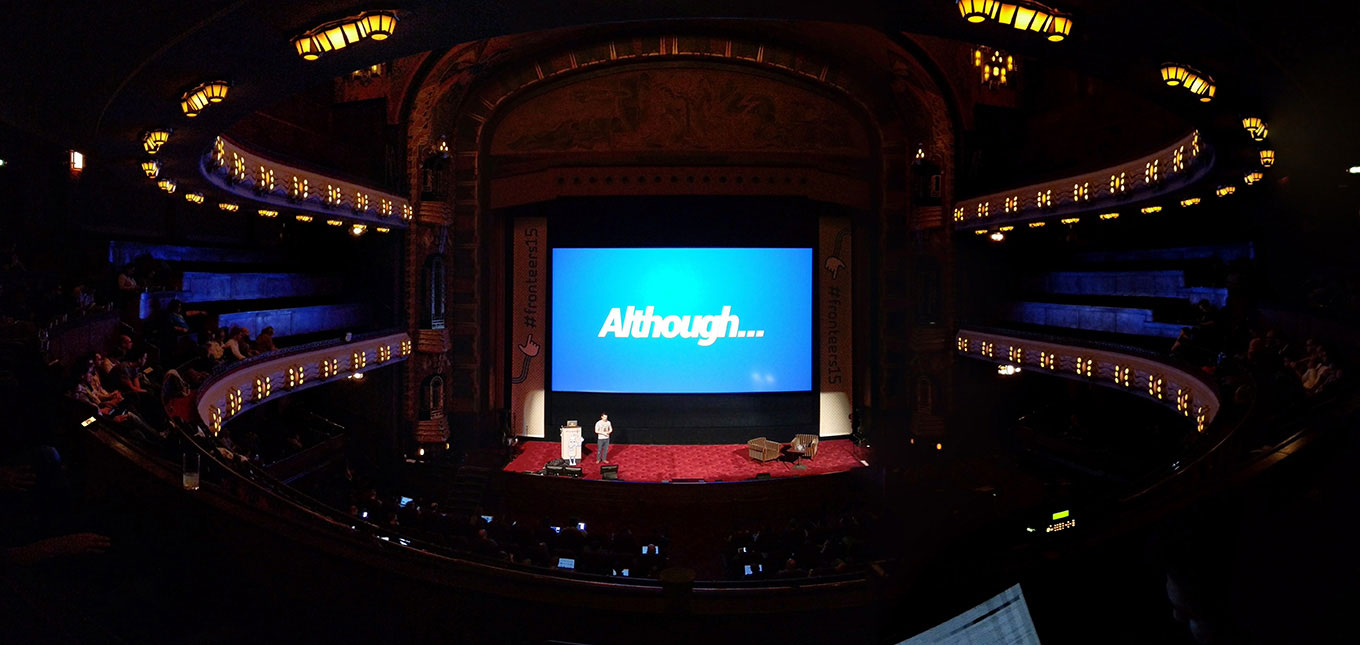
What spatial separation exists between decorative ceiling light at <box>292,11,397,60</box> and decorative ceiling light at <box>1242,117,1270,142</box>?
821 cm

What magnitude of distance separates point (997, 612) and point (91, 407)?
7.06m

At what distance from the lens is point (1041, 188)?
648 inches

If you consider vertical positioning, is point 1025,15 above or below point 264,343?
above

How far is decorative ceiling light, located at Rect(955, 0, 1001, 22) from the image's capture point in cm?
549

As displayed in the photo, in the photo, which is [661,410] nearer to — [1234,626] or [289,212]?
[289,212]

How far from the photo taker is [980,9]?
5.53 metres

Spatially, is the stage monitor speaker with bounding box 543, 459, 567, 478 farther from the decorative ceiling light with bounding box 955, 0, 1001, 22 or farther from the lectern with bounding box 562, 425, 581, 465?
the decorative ceiling light with bounding box 955, 0, 1001, 22

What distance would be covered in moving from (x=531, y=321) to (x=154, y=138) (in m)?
13.4

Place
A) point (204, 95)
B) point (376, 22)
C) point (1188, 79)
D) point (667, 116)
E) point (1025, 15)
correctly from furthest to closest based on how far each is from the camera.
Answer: point (667, 116) < point (204, 95) < point (1188, 79) < point (376, 22) < point (1025, 15)

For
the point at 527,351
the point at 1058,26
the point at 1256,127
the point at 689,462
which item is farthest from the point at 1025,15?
the point at 527,351

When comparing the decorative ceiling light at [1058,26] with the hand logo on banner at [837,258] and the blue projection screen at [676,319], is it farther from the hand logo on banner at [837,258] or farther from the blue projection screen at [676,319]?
the hand logo on banner at [837,258]

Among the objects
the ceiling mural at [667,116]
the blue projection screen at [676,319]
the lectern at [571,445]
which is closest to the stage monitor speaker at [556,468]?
the lectern at [571,445]

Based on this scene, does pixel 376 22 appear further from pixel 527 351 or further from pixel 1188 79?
pixel 527 351

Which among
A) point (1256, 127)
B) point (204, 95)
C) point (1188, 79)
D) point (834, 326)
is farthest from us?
point (834, 326)
